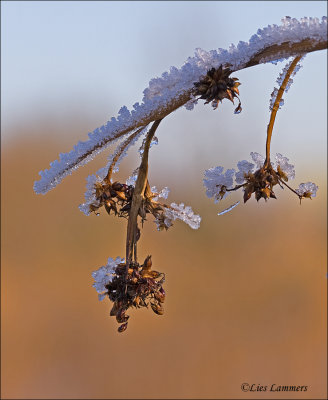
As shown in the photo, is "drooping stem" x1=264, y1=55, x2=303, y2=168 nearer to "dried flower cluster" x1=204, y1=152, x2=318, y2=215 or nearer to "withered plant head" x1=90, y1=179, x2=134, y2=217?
"dried flower cluster" x1=204, y1=152, x2=318, y2=215

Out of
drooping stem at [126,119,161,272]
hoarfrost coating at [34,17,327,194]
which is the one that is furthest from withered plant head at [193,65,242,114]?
drooping stem at [126,119,161,272]

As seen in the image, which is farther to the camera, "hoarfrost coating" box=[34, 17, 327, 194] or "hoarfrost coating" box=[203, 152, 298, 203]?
"hoarfrost coating" box=[203, 152, 298, 203]

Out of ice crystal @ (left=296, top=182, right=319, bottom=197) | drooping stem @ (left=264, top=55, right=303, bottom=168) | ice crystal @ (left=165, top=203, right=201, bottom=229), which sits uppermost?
drooping stem @ (left=264, top=55, right=303, bottom=168)

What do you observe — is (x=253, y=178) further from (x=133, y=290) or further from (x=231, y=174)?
(x=133, y=290)

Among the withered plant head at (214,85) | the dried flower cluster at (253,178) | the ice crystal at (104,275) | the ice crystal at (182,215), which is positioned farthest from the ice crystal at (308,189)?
the ice crystal at (104,275)

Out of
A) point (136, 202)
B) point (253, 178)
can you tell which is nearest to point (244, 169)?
point (253, 178)

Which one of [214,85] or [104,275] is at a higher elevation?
[214,85]

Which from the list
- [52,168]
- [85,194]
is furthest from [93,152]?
[85,194]

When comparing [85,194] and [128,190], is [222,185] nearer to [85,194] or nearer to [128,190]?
[128,190]
